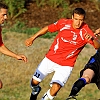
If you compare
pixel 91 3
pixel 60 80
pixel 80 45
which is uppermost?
pixel 80 45

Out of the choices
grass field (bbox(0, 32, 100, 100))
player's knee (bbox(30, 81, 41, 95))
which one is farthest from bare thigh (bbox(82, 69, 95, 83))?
grass field (bbox(0, 32, 100, 100))

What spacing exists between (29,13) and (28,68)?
3942mm

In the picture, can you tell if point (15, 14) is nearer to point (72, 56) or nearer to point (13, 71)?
point (13, 71)

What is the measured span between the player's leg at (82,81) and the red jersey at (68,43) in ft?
1.44

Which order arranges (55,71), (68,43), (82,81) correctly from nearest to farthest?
(82,81) → (68,43) → (55,71)

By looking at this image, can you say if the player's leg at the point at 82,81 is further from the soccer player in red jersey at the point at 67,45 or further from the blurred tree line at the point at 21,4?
the blurred tree line at the point at 21,4

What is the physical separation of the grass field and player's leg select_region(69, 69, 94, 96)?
2.33m

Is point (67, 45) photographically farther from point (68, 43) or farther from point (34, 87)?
point (34, 87)

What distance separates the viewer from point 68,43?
8.91 m

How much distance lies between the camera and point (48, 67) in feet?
30.2

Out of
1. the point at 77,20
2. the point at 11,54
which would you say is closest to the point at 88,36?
the point at 77,20

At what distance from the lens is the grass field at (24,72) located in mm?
11203

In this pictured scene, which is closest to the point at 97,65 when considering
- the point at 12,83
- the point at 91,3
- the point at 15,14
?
the point at 12,83

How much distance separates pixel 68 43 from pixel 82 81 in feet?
2.87
